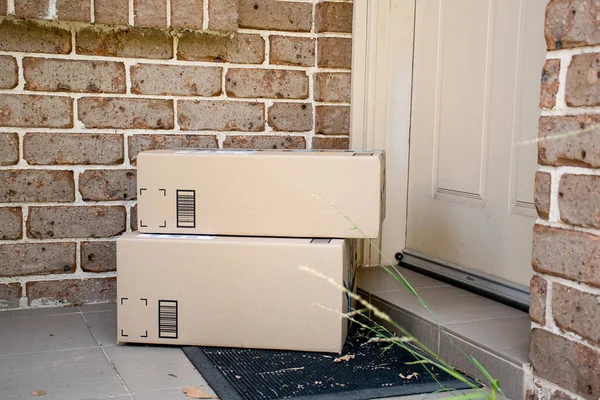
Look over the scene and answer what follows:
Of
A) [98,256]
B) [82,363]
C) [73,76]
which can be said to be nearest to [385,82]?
[73,76]

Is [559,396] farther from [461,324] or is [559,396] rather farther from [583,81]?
[583,81]

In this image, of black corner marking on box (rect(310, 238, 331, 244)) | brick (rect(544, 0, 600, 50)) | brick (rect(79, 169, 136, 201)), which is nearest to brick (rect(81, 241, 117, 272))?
brick (rect(79, 169, 136, 201))

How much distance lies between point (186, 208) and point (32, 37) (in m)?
0.82

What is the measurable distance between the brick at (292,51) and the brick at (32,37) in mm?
672

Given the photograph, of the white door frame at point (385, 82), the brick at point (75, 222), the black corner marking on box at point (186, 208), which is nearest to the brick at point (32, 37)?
the brick at point (75, 222)

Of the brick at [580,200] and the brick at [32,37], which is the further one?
the brick at [32,37]

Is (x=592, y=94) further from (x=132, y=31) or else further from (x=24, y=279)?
(x=24, y=279)

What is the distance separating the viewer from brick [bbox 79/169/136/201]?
2.37 meters

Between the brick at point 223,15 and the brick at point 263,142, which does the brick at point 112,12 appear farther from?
the brick at point 263,142

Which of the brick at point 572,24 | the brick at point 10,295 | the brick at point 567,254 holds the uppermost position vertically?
the brick at point 572,24

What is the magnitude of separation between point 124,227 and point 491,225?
1.19 meters

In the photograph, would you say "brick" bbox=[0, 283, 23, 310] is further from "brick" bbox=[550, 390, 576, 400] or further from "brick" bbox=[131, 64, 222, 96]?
"brick" bbox=[550, 390, 576, 400]

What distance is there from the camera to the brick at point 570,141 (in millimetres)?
1348

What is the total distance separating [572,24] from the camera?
4.55 ft
